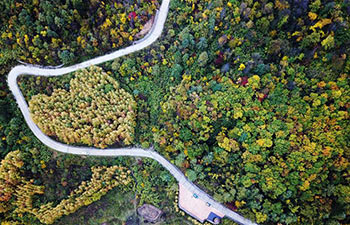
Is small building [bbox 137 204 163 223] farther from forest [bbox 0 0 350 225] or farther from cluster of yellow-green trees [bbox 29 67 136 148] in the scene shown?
cluster of yellow-green trees [bbox 29 67 136 148]

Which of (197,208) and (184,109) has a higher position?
(184,109)

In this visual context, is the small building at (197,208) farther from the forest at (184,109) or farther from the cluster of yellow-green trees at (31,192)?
the cluster of yellow-green trees at (31,192)

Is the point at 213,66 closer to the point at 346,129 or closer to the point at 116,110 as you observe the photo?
the point at 116,110

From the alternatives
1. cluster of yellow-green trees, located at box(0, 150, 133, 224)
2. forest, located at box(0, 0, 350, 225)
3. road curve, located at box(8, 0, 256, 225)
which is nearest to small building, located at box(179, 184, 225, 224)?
road curve, located at box(8, 0, 256, 225)

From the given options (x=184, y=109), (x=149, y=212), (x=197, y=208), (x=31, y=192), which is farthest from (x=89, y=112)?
(x=197, y=208)

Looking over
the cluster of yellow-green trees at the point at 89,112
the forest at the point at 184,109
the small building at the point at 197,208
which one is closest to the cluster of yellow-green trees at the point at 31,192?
the forest at the point at 184,109

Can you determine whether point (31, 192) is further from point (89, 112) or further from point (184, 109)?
point (184, 109)

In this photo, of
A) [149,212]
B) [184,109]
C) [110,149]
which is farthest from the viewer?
[110,149]
